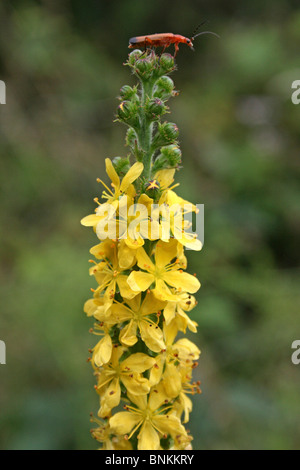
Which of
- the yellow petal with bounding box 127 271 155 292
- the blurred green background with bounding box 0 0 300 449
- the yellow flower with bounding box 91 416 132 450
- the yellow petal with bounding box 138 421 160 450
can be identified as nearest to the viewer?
the yellow petal with bounding box 127 271 155 292

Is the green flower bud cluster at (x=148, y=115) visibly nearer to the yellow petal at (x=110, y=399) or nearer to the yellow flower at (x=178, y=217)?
the yellow flower at (x=178, y=217)

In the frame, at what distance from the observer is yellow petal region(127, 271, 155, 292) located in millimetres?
2053

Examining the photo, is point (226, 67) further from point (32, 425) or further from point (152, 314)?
point (152, 314)

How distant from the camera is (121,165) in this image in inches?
91.9

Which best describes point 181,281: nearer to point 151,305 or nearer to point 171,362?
point 151,305

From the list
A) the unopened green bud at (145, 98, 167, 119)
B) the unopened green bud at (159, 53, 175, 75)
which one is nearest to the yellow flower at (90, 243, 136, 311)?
the unopened green bud at (145, 98, 167, 119)

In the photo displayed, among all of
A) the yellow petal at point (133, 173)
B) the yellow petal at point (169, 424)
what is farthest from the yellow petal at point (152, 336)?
the yellow petal at point (133, 173)

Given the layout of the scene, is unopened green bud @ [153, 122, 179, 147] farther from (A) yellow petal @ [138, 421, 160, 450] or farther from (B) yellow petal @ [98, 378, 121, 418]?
(A) yellow petal @ [138, 421, 160, 450]

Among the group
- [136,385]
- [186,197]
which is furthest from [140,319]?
[186,197]

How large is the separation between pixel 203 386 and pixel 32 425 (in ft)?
5.54

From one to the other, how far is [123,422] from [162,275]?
704 mm

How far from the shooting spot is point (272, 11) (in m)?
8.67

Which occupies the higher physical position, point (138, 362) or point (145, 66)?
point (145, 66)

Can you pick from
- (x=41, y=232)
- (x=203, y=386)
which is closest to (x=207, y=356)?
(x=203, y=386)
